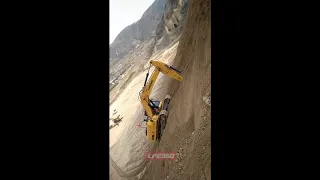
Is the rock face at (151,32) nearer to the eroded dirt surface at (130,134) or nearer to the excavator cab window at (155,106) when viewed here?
the eroded dirt surface at (130,134)

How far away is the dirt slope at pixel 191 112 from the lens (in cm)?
221

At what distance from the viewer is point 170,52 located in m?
2.34

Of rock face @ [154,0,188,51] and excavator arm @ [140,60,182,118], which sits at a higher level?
rock face @ [154,0,188,51]

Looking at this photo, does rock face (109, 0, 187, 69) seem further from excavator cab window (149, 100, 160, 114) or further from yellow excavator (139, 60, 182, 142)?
excavator cab window (149, 100, 160, 114)

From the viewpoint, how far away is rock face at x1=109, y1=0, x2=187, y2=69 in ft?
7.49

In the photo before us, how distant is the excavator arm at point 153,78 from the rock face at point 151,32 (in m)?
0.12

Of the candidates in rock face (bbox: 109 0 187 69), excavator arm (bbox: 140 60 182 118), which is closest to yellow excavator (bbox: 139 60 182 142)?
excavator arm (bbox: 140 60 182 118)

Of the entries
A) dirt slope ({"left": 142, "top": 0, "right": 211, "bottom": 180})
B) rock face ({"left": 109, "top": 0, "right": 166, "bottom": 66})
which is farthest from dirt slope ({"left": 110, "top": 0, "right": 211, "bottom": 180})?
rock face ({"left": 109, "top": 0, "right": 166, "bottom": 66})

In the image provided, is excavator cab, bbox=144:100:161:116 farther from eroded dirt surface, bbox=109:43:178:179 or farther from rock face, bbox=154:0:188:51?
rock face, bbox=154:0:188:51

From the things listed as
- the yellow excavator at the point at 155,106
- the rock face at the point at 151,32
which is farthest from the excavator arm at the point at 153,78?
the rock face at the point at 151,32

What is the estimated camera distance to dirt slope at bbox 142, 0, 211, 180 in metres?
2.21
